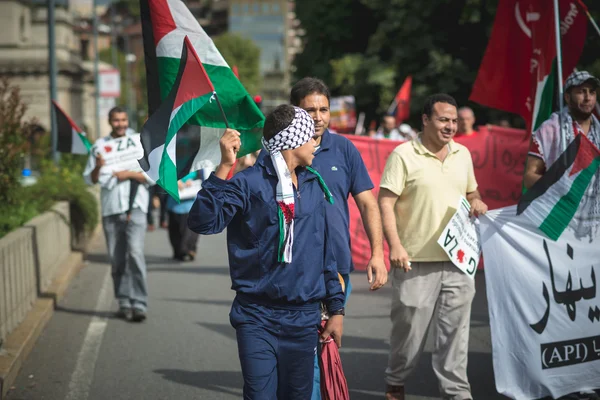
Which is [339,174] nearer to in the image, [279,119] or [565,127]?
[279,119]

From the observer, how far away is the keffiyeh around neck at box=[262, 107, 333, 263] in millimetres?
4234

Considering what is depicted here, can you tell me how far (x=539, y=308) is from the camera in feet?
19.6

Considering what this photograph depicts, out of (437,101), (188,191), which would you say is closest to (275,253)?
(437,101)

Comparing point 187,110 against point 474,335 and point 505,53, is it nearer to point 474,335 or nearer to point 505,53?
point 505,53

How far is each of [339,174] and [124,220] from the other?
14.6ft

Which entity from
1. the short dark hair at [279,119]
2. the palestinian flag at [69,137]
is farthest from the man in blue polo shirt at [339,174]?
the palestinian flag at [69,137]

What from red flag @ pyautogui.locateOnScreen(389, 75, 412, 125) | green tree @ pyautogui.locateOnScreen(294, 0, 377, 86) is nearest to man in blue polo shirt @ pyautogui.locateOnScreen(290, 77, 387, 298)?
red flag @ pyautogui.locateOnScreen(389, 75, 412, 125)

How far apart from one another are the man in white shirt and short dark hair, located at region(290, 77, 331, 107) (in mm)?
4050

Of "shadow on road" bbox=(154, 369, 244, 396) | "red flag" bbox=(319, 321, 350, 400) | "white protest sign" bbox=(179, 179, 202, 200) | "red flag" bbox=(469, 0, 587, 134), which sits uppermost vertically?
"red flag" bbox=(469, 0, 587, 134)

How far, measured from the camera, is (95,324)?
9109 millimetres

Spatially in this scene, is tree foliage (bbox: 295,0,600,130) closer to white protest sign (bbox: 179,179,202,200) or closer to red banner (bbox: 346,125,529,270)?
white protest sign (bbox: 179,179,202,200)

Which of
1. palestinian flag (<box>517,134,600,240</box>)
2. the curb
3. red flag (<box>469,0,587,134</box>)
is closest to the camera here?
palestinian flag (<box>517,134,600,240</box>)

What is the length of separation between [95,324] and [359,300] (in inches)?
113

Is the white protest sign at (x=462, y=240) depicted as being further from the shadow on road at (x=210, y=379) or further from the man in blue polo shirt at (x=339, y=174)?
the shadow on road at (x=210, y=379)
